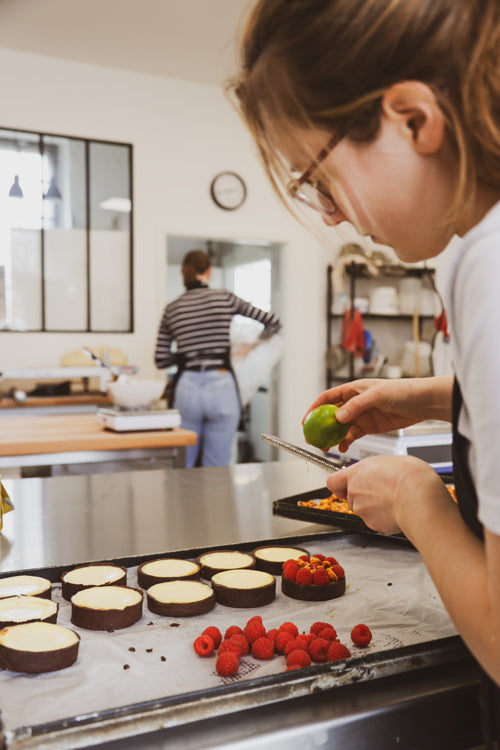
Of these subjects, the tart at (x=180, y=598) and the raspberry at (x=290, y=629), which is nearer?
the raspberry at (x=290, y=629)

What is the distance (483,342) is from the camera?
0.49 m

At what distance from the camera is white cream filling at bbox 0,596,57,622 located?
946mm

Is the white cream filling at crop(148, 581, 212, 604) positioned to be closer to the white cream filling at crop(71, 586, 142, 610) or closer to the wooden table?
the white cream filling at crop(71, 586, 142, 610)

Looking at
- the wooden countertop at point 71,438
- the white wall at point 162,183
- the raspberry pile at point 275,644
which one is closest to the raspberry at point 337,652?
the raspberry pile at point 275,644

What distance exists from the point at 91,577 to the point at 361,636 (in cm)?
47

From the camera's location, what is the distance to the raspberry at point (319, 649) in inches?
33.0

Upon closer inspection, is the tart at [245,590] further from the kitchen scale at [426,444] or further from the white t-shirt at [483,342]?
the kitchen scale at [426,444]

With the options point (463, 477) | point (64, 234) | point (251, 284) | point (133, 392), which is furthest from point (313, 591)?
point (251, 284)

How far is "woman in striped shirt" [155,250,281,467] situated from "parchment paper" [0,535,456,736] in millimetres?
2694

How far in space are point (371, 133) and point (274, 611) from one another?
74 centimetres

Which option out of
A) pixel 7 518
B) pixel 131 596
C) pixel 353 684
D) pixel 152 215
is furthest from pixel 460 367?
pixel 152 215

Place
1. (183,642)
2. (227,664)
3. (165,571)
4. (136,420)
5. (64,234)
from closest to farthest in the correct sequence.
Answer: (227,664) → (183,642) → (165,571) → (136,420) → (64,234)

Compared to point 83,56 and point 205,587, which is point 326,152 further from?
point 83,56

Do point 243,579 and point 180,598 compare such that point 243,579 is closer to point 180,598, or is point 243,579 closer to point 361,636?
point 180,598
